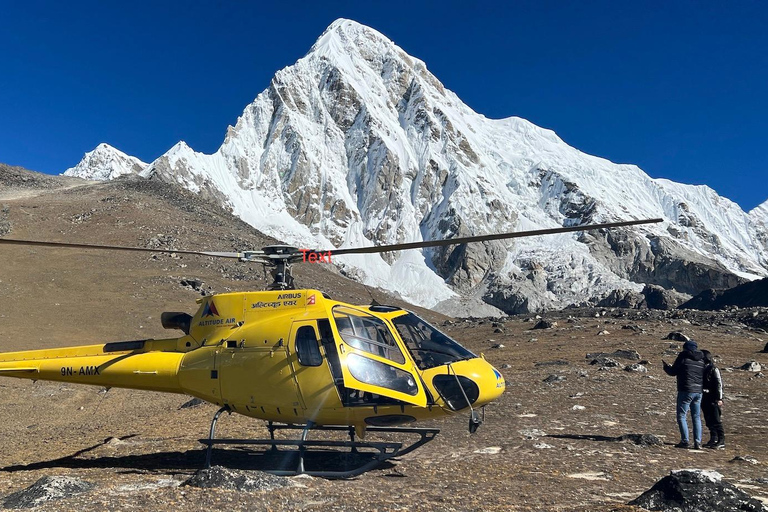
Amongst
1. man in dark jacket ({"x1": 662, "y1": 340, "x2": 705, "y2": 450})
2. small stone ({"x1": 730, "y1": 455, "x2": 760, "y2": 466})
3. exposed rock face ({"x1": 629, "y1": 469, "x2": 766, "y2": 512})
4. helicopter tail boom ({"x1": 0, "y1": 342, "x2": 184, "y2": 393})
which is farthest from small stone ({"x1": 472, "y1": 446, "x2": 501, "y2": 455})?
helicopter tail boom ({"x1": 0, "y1": 342, "x2": 184, "y2": 393})

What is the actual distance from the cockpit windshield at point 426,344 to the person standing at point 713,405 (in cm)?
469

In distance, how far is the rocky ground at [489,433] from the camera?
7.18m

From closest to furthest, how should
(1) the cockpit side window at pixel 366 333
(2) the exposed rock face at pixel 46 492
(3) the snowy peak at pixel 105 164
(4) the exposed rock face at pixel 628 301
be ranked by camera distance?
(2) the exposed rock face at pixel 46 492
(1) the cockpit side window at pixel 366 333
(4) the exposed rock face at pixel 628 301
(3) the snowy peak at pixel 105 164

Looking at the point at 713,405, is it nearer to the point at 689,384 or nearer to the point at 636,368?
the point at 689,384

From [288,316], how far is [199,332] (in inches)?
88.0

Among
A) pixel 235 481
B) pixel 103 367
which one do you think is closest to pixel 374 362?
pixel 235 481

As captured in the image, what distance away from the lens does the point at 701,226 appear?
160750mm

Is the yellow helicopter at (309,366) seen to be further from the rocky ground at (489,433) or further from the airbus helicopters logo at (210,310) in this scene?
the rocky ground at (489,433)

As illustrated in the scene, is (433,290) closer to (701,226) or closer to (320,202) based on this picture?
(320,202)

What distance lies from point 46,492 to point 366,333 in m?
4.92

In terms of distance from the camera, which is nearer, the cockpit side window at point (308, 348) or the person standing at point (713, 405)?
the cockpit side window at point (308, 348)

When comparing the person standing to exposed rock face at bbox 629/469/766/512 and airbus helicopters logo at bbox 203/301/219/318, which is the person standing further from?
airbus helicopters logo at bbox 203/301/219/318

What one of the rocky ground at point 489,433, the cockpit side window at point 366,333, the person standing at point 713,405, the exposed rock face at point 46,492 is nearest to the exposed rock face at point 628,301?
the rocky ground at point 489,433

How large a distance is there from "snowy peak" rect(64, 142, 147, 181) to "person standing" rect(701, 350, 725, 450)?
16848 centimetres
